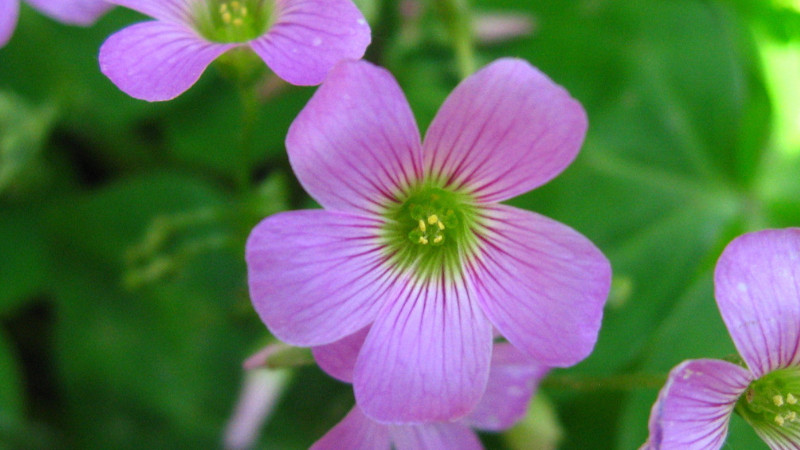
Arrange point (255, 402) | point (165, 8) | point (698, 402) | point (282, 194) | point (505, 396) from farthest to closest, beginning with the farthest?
1. point (282, 194)
2. point (255, 402)
3. point (505, 396)
4. point (165, 8)
5. point (698, 402)

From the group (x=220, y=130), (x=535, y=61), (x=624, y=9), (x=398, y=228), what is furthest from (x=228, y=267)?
(x=624, y=9)

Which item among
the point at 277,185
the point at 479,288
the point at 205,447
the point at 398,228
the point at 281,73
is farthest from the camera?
the point at 205,447

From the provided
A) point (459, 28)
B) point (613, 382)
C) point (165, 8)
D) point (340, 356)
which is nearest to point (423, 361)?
point (340, 356)

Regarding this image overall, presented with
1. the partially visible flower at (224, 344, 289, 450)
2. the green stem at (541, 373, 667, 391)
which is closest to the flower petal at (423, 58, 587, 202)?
the green stem at (541, 373, 667, 391)

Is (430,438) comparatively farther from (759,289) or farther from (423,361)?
(759,289)

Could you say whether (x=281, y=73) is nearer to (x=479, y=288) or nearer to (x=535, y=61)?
(x=479, y=288)

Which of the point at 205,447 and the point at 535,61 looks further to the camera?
the point at 535,61
